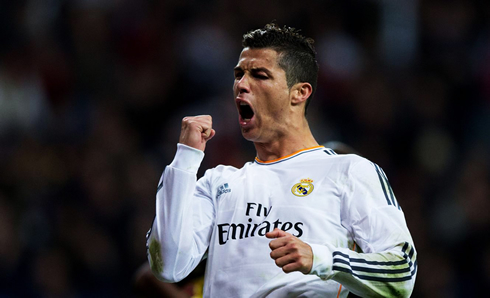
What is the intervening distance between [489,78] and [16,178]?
18.1ft

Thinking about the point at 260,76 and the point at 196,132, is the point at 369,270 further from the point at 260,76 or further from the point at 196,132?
the point at 260,76

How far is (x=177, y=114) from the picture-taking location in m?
8.19

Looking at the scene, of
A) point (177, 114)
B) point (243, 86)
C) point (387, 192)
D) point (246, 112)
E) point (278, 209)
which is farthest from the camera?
point (177, 114)

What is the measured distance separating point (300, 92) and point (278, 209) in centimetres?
74

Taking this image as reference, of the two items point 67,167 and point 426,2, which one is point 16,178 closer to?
point 67,167

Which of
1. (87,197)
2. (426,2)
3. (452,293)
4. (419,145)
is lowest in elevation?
(452,293)

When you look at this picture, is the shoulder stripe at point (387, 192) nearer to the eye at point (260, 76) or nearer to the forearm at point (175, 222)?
the eye at point (260, 76)

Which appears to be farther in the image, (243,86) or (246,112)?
(246,112)

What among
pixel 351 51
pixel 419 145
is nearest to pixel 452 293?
pixel 419 145

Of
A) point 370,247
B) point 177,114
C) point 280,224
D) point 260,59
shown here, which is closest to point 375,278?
point 370,247

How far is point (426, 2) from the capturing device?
30.0 ft

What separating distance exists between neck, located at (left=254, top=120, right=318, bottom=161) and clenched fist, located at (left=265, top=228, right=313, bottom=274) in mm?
969

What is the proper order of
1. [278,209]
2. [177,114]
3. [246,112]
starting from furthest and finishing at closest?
[177,114]
[246,112]
[278,209]

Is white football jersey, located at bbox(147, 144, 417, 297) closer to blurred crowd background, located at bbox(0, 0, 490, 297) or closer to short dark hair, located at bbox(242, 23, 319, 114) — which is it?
short dark hair, located at bbox(242, 23, 319, 114)
